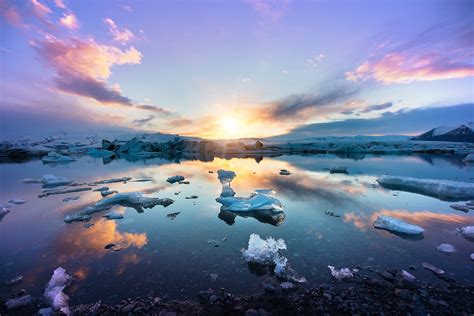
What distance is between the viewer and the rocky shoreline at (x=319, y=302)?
114 inches

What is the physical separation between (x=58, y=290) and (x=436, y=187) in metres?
12.0

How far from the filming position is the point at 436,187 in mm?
9078

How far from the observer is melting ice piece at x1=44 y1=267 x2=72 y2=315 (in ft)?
10.00

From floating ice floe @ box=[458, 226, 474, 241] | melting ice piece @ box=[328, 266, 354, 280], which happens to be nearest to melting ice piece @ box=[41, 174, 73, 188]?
melting ice piece @ box=[328, 266, 354, 280]

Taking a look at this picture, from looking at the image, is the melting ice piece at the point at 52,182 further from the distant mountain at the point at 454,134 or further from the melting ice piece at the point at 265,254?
the distant mountain at the point at 454,134

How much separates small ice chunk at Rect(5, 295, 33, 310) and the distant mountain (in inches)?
3779

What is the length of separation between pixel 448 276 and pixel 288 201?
509cm

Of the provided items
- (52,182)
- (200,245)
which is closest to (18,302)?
(200,245)

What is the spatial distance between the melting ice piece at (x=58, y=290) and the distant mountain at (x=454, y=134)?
95.6 metres

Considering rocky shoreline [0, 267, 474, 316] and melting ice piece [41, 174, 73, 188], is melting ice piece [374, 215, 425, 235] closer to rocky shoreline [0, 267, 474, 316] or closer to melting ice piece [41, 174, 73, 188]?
rocky shoreline [0, 267, 474, 316]

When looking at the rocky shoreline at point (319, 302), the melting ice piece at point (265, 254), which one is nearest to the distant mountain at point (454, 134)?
the rocky shoreline at point (319, 302)

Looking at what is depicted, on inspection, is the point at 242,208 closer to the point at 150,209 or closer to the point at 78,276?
the point at 150,209

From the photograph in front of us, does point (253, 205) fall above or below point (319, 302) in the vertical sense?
above

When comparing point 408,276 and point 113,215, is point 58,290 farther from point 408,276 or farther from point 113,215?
point 408,276
